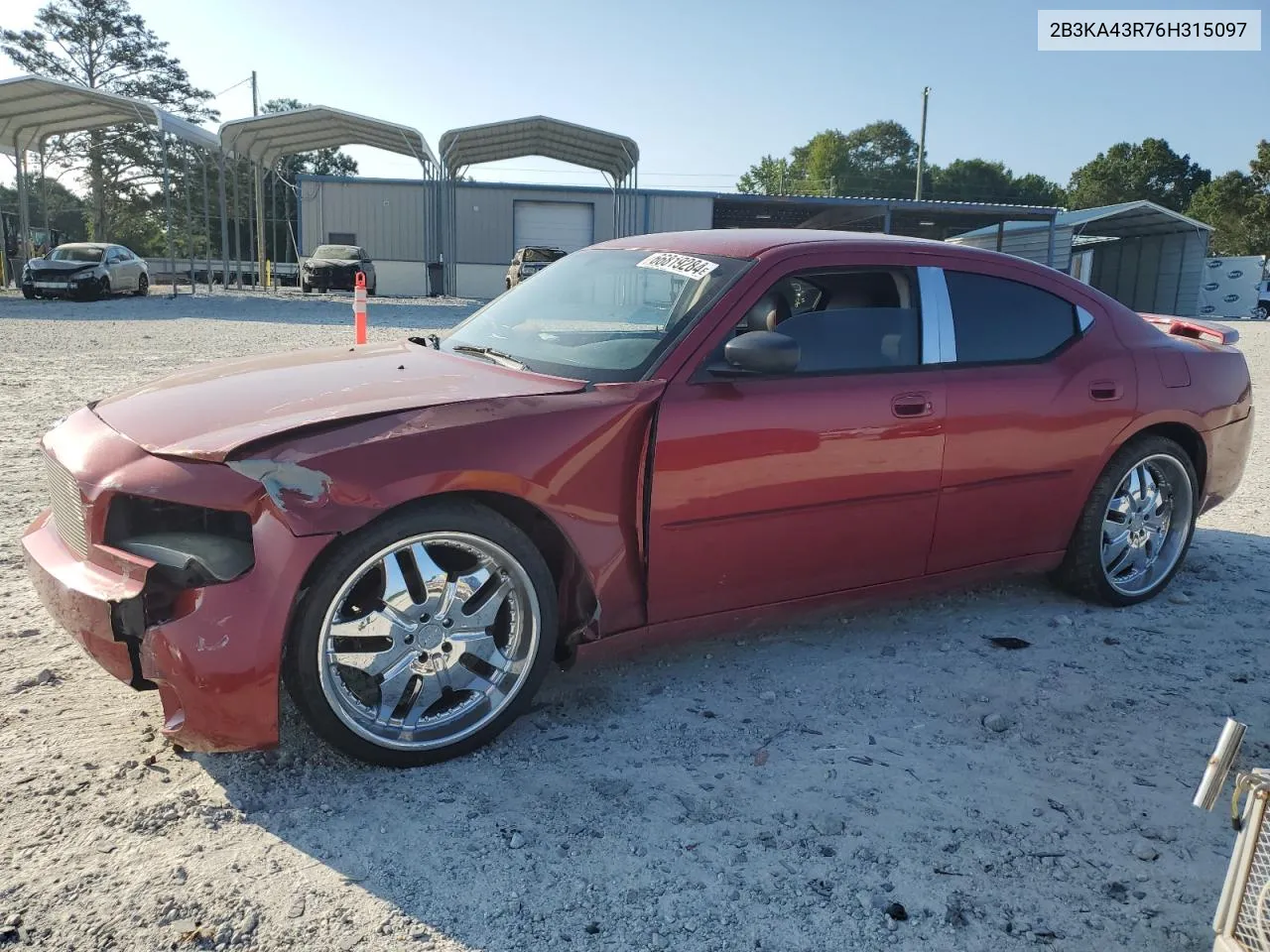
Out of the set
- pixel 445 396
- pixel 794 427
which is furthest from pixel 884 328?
pixel 445 396

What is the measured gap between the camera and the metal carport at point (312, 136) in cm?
2689

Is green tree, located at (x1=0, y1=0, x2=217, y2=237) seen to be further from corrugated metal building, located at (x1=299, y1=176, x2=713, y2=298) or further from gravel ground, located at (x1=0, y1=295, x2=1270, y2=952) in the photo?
gravel ground, located at (x1=0, y1=295, x2=1270, y2=952)

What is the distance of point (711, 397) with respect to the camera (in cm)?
311

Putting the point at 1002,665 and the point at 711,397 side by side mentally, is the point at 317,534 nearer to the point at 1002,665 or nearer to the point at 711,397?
the point at 711,397

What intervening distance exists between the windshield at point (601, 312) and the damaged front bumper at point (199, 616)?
1.13 m

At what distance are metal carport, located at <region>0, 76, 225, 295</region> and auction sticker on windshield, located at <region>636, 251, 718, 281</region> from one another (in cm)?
2222

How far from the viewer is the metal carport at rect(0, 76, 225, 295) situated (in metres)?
23.0

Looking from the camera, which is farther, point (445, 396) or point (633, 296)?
point (633, 296)

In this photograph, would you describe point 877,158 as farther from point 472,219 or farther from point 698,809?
point 698,809

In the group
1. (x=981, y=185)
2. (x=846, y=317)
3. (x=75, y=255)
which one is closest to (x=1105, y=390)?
(x=846, y=317)

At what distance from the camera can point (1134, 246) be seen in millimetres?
41344

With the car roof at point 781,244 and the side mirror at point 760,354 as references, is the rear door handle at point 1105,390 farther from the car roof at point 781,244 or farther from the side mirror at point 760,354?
the side mirror at point 760,354

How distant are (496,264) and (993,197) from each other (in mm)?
67685

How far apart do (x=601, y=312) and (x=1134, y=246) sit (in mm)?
44392
